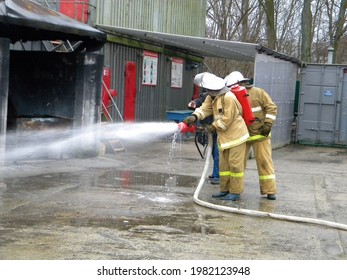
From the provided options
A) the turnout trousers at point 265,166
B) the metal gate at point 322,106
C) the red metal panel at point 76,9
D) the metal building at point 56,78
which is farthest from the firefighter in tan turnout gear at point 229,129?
the metal gate at point 322,106

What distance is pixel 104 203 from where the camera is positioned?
742 cm

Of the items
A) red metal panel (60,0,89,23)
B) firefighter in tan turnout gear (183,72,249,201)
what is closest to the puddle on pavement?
firefighter in tan turnout gear (183,72,249,201)

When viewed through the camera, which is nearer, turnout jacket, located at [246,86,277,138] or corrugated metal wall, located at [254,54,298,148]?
turnout jacket, located at [246,86,277,138]

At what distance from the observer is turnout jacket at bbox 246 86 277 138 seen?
26.6 feet

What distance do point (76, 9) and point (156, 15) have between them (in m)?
3.83

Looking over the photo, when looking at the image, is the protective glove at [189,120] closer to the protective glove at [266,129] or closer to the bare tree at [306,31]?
the protective glove at [266,129]

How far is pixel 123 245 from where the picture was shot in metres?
5.48

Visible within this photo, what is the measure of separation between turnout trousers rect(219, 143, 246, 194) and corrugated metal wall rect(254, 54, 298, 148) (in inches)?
204

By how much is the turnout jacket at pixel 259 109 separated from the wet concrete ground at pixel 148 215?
980 millimetres

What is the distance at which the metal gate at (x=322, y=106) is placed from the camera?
17188 mm

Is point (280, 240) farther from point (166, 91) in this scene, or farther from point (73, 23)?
point (166, 91)

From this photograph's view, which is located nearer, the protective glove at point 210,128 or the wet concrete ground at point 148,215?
the wet concrete ground at point 148,215

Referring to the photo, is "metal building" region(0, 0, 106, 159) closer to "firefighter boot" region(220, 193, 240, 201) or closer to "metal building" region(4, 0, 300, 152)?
"metal building" region(4, 0, 300, 152)
